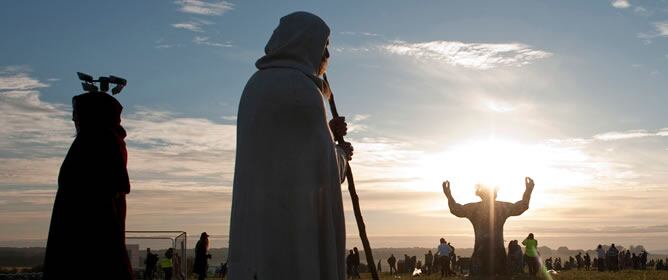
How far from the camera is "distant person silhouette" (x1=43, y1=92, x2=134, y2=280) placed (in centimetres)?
614

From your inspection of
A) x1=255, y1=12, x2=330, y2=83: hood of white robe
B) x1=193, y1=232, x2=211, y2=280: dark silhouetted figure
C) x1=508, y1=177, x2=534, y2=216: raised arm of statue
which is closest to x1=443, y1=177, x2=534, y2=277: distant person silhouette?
x1=508, y1=177, x2=534, y2=216: raised arm of statue

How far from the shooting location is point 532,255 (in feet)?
96.5

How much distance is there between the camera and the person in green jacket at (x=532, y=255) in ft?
96.1

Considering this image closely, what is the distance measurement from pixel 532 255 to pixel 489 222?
7414mm

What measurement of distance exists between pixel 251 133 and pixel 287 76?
1.34 ft

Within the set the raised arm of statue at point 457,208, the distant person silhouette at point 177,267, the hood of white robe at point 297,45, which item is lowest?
the distant person silhouette at point 177,267

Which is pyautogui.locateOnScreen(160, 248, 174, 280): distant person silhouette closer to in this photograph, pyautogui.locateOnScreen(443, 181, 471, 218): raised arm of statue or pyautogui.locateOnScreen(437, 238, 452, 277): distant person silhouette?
pyautogui.locateOnScreen(443, 181, 471, 218): raised arm of statue

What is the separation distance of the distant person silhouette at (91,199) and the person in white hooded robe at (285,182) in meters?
1.92

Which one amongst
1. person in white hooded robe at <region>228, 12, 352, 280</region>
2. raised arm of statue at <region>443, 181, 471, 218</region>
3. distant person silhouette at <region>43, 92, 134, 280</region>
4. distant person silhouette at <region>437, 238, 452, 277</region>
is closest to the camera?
person in white hooded robe at <region>228, 12, 352, 280</region>

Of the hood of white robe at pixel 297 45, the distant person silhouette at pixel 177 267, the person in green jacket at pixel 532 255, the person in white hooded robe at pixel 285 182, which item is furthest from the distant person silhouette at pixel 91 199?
the person in green jacket at pixel 532 255

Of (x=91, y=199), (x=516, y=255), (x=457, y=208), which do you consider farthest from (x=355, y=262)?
(x=91, y=199)

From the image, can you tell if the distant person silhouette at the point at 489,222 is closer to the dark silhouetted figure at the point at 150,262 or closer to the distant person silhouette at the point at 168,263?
the distant person silhouette at the point at 168,263

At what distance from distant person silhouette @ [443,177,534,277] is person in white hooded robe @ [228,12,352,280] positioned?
60.7 feet

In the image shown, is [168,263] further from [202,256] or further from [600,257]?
[600,257]
